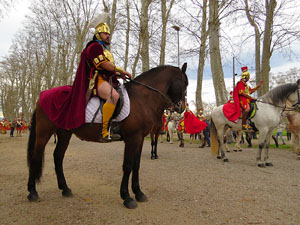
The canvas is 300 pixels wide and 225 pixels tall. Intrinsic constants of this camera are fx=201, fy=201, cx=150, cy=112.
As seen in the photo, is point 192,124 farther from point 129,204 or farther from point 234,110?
point 129,204

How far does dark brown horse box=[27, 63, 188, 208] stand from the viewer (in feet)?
11.0

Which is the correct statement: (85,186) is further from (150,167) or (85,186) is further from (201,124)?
(201,124)

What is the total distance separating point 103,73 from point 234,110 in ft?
17.9

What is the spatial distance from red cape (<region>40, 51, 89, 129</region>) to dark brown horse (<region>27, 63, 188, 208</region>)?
0.20 m

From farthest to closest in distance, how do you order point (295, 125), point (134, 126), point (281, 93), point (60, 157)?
point (295, 125) < point (281, 93) < point (60, 157) < point (134, 126)

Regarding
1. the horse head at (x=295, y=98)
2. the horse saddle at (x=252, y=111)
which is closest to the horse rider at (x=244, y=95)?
the horse saddle at (x=252, y=111)

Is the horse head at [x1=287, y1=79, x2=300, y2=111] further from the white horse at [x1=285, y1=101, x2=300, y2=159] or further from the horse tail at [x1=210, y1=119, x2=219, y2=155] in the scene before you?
the horse tail at [x1=210, y1=119, x2=219, y2=155]

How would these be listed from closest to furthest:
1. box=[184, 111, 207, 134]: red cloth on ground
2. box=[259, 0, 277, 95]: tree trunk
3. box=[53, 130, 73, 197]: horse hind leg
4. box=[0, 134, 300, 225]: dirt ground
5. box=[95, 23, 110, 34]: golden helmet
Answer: box=[0, 134, 300, 225]: dirt ground
box=[95, 23, 110, 34]: golden helmet
box=[53, 130, 73, 197]: horse hind leg
box=[184, 111, 207, 134]: red cloth on ground
box=[259, 0, 277, 95]: tree trunk

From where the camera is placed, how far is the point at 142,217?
2.97 metres

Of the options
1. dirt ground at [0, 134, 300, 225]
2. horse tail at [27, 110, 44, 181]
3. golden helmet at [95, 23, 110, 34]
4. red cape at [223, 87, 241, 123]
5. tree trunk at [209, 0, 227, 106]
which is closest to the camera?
dirt ground at [0, 134, 300, 225]

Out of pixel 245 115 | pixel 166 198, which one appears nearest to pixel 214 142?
pixel 245 115

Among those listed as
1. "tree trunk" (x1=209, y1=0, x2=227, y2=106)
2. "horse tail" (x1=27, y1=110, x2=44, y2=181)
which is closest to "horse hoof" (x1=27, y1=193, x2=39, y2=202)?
"horse tail" (x1=27, y1=110, x2=44, y2=181)

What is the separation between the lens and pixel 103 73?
3.44m

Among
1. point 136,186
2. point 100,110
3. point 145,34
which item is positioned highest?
point 145,34
